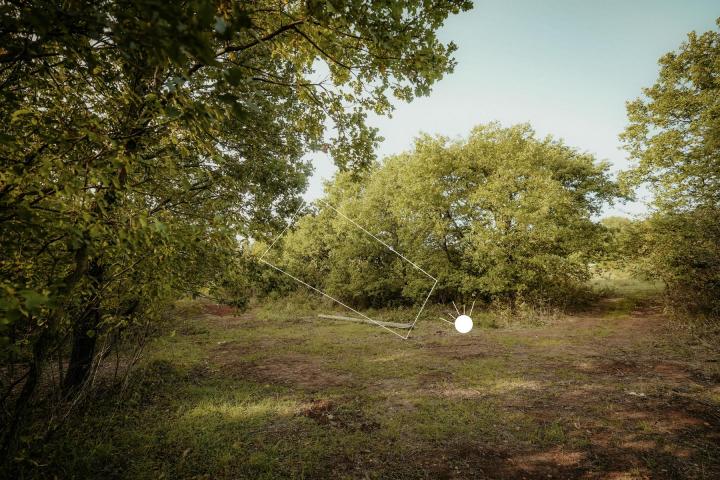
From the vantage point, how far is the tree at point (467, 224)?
18.1m

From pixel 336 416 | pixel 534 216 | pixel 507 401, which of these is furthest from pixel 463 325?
pixel 336 416

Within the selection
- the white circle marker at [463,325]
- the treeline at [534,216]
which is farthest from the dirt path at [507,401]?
the treeline at [534,216]

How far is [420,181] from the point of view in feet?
70.5

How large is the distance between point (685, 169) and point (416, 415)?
659 inches

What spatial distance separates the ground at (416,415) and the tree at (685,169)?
2.72 metres

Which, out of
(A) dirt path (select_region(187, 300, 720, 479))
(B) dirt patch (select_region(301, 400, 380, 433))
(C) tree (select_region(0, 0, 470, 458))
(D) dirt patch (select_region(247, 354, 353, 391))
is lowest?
(D) dirt patch (select_region(247, 354, 353, 391))

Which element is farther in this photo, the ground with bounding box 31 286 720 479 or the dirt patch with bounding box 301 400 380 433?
the dirt patch with bounding box 301 400 380 433

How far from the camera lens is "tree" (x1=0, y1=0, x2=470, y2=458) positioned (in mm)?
1918

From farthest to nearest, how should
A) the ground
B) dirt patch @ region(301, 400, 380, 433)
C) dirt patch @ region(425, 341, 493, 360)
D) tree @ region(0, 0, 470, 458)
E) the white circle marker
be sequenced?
the white circle marker, dirt patch @ region(425, 341, 493, 360), dirt patch @ region(301, 400, 380, 433), the ground, tree @ region(0, 0, 470, 458)

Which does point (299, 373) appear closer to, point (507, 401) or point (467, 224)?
point (507, 401)

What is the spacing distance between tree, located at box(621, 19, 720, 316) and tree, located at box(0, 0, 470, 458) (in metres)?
15.1

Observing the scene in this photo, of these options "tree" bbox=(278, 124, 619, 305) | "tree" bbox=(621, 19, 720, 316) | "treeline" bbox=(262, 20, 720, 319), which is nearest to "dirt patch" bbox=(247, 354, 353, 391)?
"treeline" bbox=(262, 20, 720, 319)

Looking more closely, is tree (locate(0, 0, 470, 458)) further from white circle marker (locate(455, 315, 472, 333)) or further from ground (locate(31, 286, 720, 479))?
white circle marker (locate(455, 315, 472, 333))

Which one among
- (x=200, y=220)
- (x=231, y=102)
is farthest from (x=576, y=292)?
(x=231, y=102)
